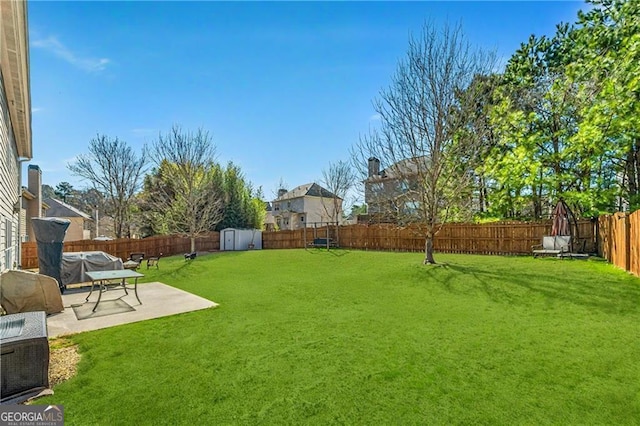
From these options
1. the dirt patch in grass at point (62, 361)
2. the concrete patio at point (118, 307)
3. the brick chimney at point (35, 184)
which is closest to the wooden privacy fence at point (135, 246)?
the brick chimney at point (35, 184)

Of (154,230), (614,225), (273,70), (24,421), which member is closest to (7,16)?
(24,421)

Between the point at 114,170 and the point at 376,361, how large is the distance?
26.0 m

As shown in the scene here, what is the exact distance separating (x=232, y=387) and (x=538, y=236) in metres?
15.5

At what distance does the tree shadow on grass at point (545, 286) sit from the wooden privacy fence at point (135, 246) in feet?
50.7

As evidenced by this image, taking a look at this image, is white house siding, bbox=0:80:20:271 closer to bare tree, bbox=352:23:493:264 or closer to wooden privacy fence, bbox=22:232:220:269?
wooden privacy fence, bbox=22:232:220:269

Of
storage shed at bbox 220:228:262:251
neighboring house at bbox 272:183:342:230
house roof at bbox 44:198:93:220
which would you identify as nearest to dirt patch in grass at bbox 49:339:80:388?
storage shed at bbox 220:228:262:251

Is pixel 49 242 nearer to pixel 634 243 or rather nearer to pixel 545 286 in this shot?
pixel 545 286

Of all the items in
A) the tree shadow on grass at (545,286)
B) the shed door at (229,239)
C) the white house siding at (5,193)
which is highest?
the white house siding at (5,193)

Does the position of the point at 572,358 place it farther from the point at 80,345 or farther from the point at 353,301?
the point at 80,345

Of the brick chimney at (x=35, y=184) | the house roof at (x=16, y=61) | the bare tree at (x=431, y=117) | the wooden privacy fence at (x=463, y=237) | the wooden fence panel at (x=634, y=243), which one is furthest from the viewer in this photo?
the wooden privacy fence at (x=463, y=237)

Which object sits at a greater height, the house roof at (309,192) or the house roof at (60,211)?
the house roof at (309,192)

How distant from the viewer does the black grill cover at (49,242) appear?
7.08m

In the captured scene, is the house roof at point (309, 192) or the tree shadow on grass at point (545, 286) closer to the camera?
the tree shadow on grass at point (545, 286)

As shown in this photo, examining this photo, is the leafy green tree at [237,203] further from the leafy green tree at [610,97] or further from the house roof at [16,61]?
the leafy green tree at [610,97]
